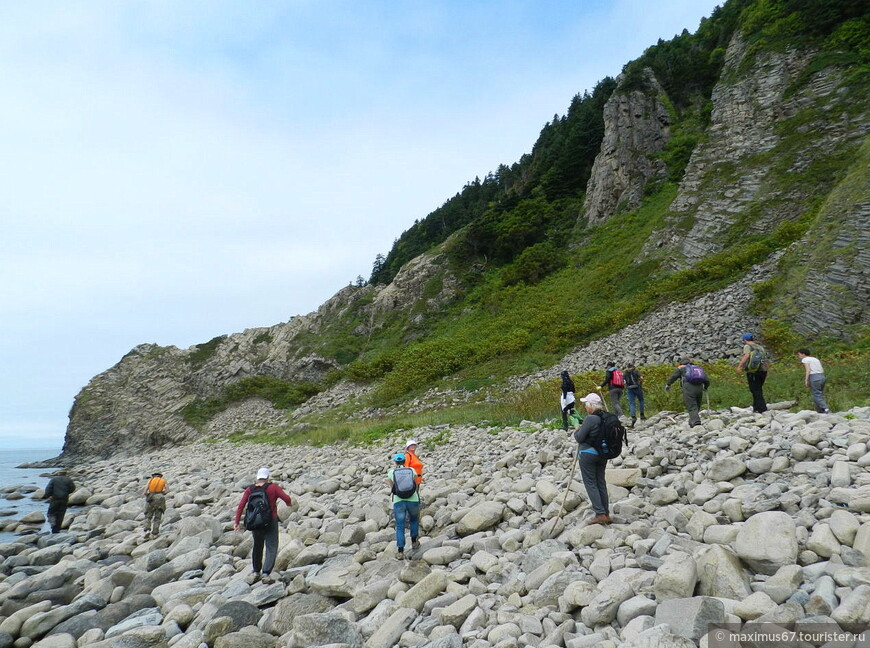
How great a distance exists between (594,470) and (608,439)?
495mm

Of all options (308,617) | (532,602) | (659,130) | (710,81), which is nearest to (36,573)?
(308,617)

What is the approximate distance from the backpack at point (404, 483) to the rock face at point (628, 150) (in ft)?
147

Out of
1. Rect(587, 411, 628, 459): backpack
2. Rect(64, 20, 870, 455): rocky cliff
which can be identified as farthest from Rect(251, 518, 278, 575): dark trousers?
Rect(64, 20, 870, 455): rocky cliff

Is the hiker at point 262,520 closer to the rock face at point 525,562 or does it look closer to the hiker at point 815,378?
the rock face at point 525,562

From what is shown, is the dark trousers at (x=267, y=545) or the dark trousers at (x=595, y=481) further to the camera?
the dark trousers at (x=267, y=545)

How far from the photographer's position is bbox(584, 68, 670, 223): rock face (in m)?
47.6

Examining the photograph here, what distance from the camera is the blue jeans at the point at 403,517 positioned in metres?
7.61

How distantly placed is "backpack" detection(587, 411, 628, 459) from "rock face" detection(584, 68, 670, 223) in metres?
44.5

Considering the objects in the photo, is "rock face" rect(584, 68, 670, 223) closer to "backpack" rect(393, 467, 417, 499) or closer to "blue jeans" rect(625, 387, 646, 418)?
"blue jeans" rect(625, 387, 646, 418)

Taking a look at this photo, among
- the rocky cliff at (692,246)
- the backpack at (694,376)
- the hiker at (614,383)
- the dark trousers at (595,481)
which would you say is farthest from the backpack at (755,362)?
the rocky cliff at (692,246)

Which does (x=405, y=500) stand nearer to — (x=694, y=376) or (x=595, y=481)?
(x=595, y=481)

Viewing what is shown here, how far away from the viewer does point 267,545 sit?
815cm

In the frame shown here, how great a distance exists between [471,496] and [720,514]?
499 centimetres

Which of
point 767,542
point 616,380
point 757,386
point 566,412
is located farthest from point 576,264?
point 767,542
